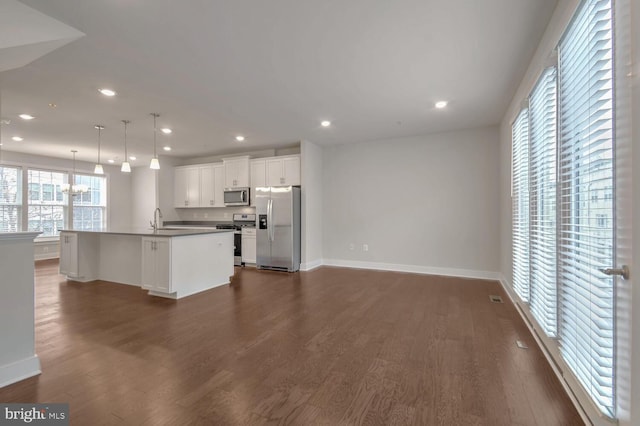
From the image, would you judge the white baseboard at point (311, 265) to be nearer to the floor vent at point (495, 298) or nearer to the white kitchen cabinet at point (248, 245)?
the white kitchen cabinet at point (248, 245)

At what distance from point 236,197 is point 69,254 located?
3209 mm

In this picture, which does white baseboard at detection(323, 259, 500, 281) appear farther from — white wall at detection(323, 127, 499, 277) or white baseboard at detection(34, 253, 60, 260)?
white baseboard at detection(34, 253, 60, 260)

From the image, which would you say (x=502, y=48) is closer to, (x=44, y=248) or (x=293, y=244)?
(x=293, y=244)

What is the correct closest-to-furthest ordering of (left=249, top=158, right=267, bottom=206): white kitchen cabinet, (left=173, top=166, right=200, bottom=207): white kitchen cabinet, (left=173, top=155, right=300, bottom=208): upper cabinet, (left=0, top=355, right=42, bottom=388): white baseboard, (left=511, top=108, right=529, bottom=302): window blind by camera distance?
(left=0, top=355, right=42, bottom=388): white baseboard, (left=511, top=108, right=529, bottom=302): window blind, (left=173, top=155, right=300, bottom=208): upper cabinet, (left=249, top=158, right=267, bottom=206): white kitchen cabinet, (left=173, top=166, right=200, bottom=207): white kitchen cabinet

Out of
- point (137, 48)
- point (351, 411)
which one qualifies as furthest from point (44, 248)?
point (351, 411)

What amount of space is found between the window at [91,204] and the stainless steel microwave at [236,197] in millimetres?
4441

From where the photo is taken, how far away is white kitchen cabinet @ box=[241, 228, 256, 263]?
6465 millimetres

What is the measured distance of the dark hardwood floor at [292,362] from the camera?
67.4 inches

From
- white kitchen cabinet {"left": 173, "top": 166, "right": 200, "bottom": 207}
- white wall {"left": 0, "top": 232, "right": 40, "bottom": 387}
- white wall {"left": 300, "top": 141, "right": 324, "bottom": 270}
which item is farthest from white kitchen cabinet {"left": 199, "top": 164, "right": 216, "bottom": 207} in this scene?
white wall {"left": 0, "top": 232, "right": 40, "bottom": 387}

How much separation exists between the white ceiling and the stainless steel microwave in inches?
73.5

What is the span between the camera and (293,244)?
589 centimetres

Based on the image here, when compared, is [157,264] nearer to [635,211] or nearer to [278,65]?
[278,65]

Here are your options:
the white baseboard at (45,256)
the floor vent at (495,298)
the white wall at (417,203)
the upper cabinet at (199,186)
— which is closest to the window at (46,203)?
the white baseboard at (45,256)

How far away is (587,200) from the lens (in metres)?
1.66
